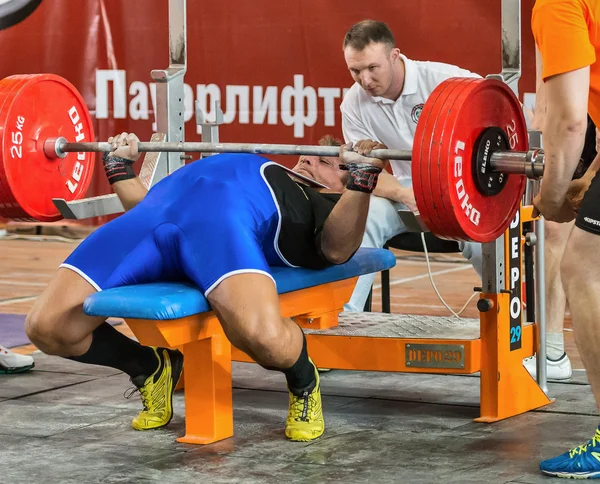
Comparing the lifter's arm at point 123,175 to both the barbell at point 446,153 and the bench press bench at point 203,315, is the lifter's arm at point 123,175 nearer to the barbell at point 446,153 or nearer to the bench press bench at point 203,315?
the barbell at point 446,153

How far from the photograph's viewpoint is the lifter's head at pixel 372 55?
4.13m

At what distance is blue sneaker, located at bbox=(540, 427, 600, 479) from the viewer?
9.14ft

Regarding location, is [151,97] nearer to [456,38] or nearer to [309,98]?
[309,98]

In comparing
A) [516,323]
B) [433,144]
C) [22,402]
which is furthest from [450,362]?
[22,402]

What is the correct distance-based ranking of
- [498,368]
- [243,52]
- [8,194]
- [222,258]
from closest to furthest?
[222,258], [498,368], [8,194], [243,52]

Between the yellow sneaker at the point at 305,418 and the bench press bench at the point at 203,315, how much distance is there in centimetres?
18

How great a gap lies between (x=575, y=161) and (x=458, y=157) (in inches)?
11.8

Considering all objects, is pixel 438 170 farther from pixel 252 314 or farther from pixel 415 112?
pixel 415 112

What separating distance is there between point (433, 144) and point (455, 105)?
117 millimetres

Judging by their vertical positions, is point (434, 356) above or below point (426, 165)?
below

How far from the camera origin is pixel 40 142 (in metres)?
3.77

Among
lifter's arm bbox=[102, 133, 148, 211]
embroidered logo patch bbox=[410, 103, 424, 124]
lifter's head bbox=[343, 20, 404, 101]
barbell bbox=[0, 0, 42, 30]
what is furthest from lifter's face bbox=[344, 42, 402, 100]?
barbell bbox=[0, 0, 42, 30]

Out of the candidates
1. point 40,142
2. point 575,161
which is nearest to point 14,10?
point 40,142

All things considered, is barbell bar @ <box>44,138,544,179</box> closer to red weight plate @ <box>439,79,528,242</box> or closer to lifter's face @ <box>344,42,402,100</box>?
red weight plate @ <box>439,79,528,242</box>
